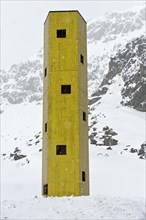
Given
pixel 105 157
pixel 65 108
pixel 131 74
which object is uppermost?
pixel 131 74

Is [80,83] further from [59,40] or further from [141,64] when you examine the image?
[141,64]

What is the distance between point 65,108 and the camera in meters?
28.1

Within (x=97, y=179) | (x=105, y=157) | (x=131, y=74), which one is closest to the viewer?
(x=97, y=179)

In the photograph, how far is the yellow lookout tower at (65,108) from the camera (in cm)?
2709

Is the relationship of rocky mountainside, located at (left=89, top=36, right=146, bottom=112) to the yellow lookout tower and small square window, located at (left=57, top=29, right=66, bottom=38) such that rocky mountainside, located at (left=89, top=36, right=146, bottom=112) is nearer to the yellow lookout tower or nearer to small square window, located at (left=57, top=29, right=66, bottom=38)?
the yellow lookout tower

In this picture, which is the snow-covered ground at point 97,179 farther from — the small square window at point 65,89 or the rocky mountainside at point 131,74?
the small square window at point 65,89

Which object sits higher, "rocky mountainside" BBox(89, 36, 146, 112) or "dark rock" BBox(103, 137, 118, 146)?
"rocky mountainside" BBox(89, 36, 146, 112)

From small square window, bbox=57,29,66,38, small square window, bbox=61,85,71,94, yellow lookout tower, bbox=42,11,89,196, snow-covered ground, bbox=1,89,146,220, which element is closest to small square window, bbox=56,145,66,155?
yellow lookout tower, bbox=42,11,89,196

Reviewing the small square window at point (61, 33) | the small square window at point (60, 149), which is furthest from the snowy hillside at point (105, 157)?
the small square window at point (61, 33)

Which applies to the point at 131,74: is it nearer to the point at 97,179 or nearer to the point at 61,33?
the point at 97,179

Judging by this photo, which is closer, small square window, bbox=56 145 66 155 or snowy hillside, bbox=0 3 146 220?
snowy hillside, bbox=0 3 146 220

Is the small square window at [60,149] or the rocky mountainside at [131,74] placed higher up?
the rocky mountainside at [131,74]

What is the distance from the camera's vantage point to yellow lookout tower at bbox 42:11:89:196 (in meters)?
27.1

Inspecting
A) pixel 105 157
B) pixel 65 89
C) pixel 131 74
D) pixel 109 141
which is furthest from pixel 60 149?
pixel 131 74
